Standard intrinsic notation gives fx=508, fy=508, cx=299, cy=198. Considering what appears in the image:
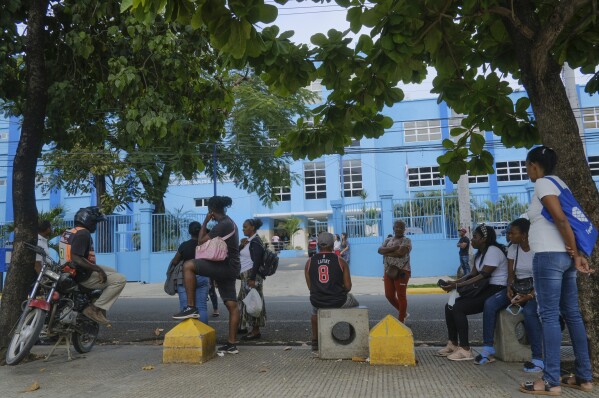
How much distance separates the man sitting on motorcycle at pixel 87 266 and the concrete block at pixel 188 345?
0.91 meters

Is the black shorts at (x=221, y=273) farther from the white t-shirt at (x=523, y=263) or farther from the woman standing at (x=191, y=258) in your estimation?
the white t-shirt at (x=523, y=263)

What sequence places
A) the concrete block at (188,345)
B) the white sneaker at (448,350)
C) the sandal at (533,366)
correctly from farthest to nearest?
the white sneaker at (448,350) < the concrete block at (188,345) < the sandal at (533,366)

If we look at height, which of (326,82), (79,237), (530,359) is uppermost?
(326,82)

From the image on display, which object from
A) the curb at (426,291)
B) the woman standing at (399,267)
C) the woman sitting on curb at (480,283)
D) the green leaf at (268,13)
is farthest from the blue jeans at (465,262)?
the green leaf at (268,13)

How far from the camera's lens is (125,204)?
23.4 metres

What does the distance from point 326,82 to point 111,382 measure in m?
3.72

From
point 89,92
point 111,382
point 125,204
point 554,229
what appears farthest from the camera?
point 125,204

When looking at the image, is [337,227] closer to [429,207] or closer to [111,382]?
[429,207]

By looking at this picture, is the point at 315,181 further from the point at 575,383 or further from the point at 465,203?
the point at 575,383

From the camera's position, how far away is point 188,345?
218 inches

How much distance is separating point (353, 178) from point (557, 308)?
120 feet

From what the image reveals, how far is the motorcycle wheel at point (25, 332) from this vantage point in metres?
5.22

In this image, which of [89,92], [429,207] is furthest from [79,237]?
[429,207]

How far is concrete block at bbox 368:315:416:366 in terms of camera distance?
5.23 m
